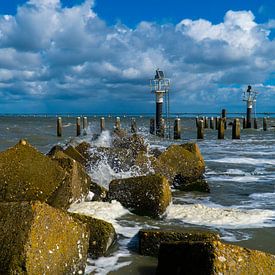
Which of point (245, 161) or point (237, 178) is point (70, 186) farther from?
point (245, 161)

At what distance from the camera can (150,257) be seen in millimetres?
4820

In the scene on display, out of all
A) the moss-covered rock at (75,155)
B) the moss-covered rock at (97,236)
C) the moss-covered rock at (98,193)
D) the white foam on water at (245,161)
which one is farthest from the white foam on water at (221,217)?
the white foam on water at (245,161)

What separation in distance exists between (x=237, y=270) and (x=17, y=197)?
2.91m

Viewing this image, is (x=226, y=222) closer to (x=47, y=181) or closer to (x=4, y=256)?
(x=47, y=181)

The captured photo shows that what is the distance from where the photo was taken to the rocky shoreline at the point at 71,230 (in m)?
3.58

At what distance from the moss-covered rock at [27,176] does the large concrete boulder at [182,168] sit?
451 cm

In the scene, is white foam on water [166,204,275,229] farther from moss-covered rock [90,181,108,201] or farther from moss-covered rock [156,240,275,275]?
moss-covered rock [156,240,275,275]

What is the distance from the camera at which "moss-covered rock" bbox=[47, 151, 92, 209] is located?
5668 millimetres

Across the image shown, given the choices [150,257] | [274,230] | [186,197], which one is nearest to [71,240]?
[150,257]

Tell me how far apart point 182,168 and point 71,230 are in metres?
6.19

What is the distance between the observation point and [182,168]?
32.8ft

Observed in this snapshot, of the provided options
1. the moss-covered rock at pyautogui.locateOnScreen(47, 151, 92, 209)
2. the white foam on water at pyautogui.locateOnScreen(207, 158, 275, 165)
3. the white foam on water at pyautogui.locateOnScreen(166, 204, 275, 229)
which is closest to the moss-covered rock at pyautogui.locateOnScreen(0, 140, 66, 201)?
the moss-covered rock at pyautogui.locateOnScreen(47, 151, 92, 209)

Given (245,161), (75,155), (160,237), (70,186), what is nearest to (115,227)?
(70,186)

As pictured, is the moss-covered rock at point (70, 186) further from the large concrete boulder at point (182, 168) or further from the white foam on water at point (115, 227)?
the large concrete boulder at point (182, 168)
